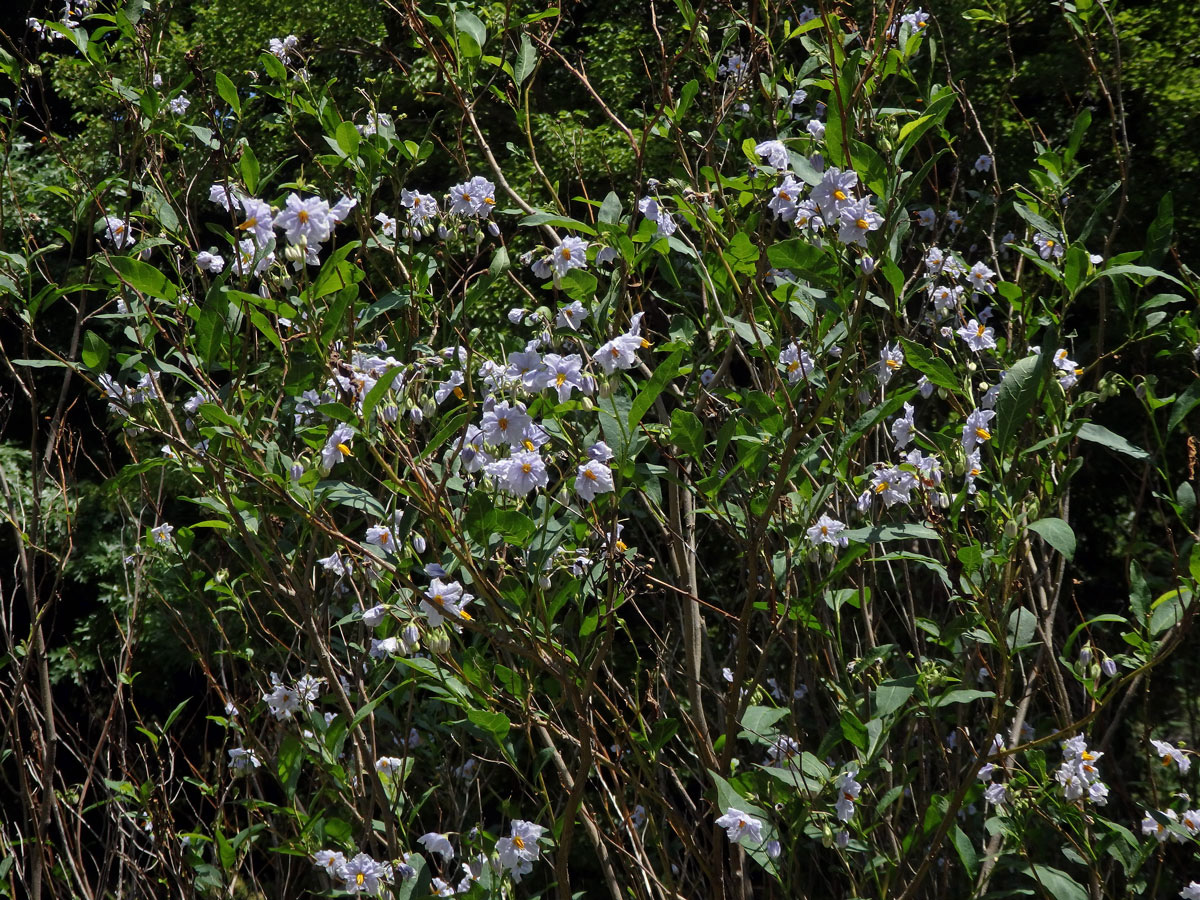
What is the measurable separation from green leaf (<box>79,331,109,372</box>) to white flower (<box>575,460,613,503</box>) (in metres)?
0.85

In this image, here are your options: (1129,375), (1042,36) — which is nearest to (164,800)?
(1129,375)

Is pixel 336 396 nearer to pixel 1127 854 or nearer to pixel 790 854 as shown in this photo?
pixel 790 854

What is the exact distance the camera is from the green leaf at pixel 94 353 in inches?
68.7

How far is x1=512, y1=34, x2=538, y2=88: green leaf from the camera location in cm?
190

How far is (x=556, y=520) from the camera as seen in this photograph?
5.63 feet

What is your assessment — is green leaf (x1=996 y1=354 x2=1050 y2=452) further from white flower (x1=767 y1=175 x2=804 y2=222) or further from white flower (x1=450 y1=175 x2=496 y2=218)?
white flower (x1=450 y1=175 x2=496 y2=218)

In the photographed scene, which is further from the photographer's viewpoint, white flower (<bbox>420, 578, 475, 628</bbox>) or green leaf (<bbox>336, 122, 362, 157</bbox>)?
green leaf (<bbox>336, 122, 362, 157</bbox>)

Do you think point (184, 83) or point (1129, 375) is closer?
point (184, 83)

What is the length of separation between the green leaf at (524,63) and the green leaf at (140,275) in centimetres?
73

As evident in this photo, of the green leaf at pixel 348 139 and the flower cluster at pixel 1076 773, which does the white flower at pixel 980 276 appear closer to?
the flower cluster at pixel 1076 773

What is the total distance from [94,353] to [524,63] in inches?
36.1

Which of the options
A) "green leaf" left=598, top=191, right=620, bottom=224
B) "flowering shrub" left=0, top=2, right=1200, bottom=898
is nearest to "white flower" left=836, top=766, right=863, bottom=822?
"flowering shrub" left=0, top=2, right=1200, bottom=898

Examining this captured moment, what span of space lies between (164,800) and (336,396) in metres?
1.49

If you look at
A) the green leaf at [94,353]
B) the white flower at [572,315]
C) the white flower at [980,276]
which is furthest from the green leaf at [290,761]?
the white flower at [980,276]
